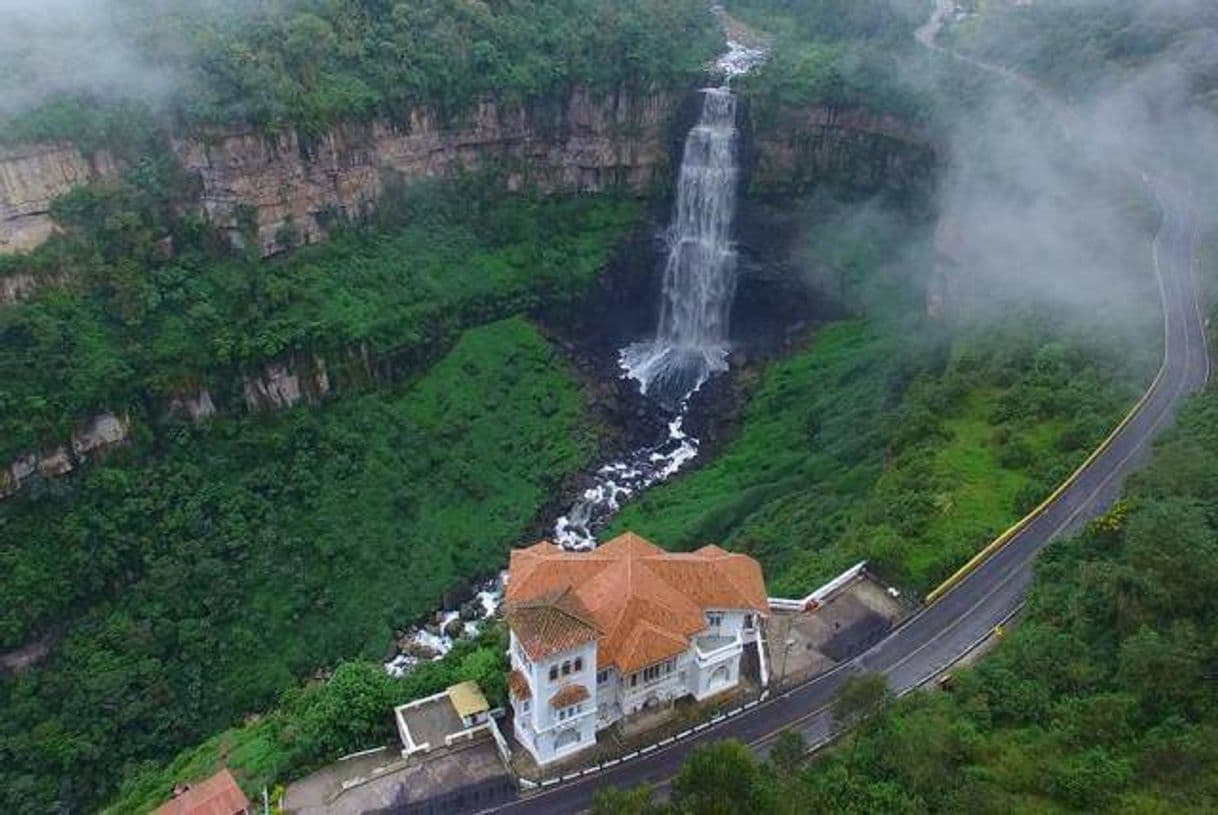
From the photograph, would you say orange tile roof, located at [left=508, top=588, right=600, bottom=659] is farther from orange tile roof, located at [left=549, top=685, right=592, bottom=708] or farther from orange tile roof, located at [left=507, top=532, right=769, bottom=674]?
orange tile roof, located at [left=549, top=685, right=592, bottom=708]

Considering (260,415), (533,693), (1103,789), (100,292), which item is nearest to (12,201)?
(100,292)

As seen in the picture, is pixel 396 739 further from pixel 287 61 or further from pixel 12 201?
pixel 287 61

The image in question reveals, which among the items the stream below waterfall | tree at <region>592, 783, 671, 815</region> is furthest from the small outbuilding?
the stream below waterfall

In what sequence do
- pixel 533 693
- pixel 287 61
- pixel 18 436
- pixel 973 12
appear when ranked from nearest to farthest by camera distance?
1. pixel 533 693
2. pixel 18 436
3. pixel 287 61
4. pixel 973 12

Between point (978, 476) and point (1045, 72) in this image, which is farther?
point (1045, 72)

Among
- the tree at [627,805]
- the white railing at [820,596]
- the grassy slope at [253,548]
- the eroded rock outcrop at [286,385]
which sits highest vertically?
the tree at [627,805]

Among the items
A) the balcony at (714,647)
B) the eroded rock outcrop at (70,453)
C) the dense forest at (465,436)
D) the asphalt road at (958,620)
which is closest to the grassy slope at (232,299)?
the dense forest at (465,436)

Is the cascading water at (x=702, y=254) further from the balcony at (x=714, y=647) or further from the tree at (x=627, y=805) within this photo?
the tree at (x=627, y=805)
